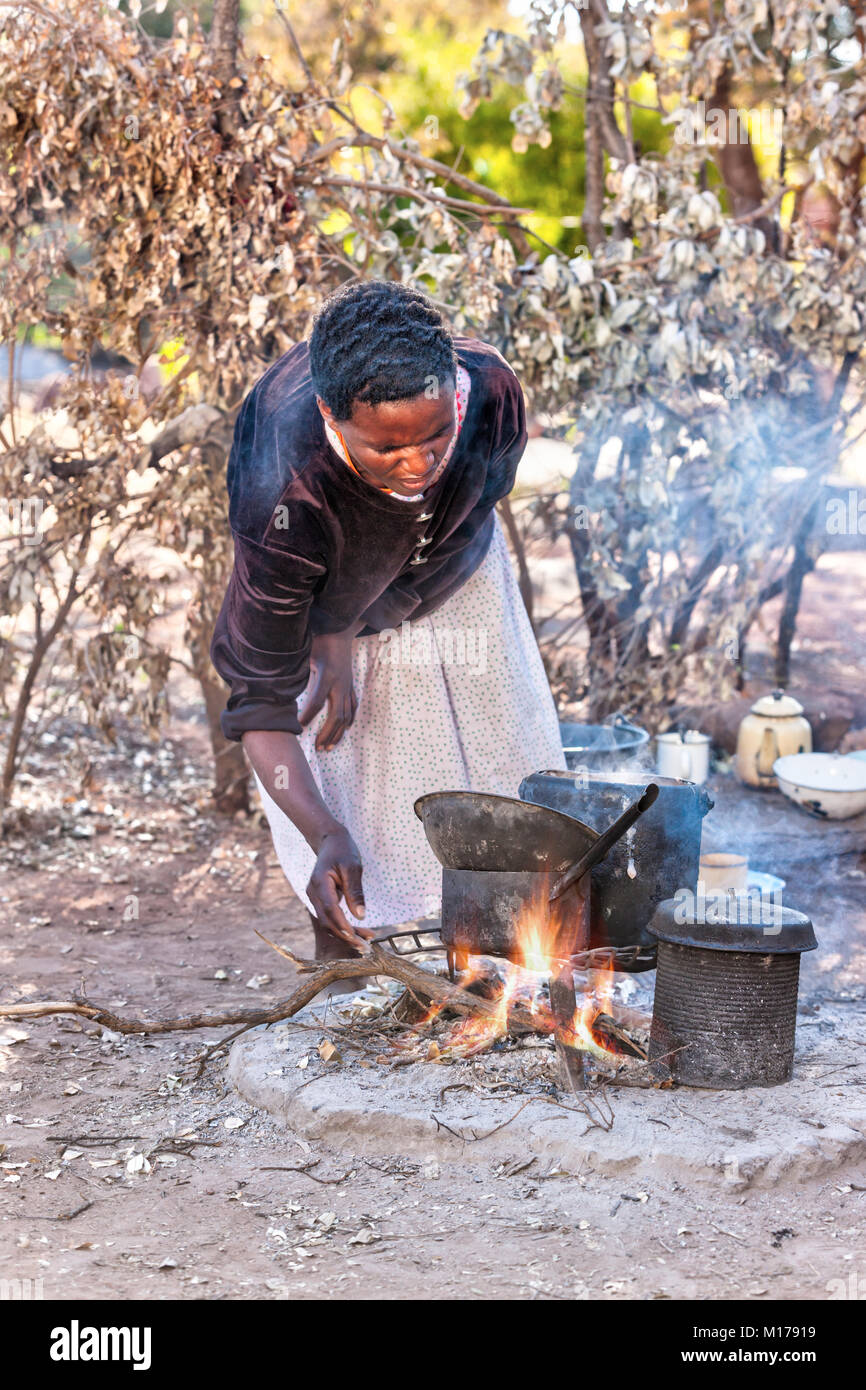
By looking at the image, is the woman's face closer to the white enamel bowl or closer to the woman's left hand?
the woman's left hand


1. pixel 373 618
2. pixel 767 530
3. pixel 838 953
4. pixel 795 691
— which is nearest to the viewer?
pixel 373 618

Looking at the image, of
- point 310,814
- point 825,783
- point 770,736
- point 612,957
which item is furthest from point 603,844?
point 770,736

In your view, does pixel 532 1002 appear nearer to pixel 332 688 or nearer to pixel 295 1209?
pixel 295 1209

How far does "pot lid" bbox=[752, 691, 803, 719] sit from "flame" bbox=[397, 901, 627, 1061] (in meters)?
2.42

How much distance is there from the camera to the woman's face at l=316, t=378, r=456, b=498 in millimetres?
2469

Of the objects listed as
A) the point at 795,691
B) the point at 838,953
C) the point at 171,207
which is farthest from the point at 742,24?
the point at 838,953

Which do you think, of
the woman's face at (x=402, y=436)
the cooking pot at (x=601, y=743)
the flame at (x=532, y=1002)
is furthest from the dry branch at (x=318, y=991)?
the woman's face at (x=402, y=436)

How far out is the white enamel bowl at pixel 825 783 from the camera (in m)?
5.24

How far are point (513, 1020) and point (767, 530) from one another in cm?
296

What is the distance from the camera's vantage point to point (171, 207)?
470cm

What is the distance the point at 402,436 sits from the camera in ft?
8.17

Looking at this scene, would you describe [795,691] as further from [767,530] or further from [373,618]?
[373,618]

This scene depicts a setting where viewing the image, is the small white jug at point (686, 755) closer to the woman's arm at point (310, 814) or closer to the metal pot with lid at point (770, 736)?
the metal pot with lid at point (770, 736)

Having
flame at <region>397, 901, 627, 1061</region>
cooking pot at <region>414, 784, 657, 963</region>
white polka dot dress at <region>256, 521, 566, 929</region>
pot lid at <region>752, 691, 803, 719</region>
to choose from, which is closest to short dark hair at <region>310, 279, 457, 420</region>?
cooking pot at <region>414, 784, 657, 963</region>
